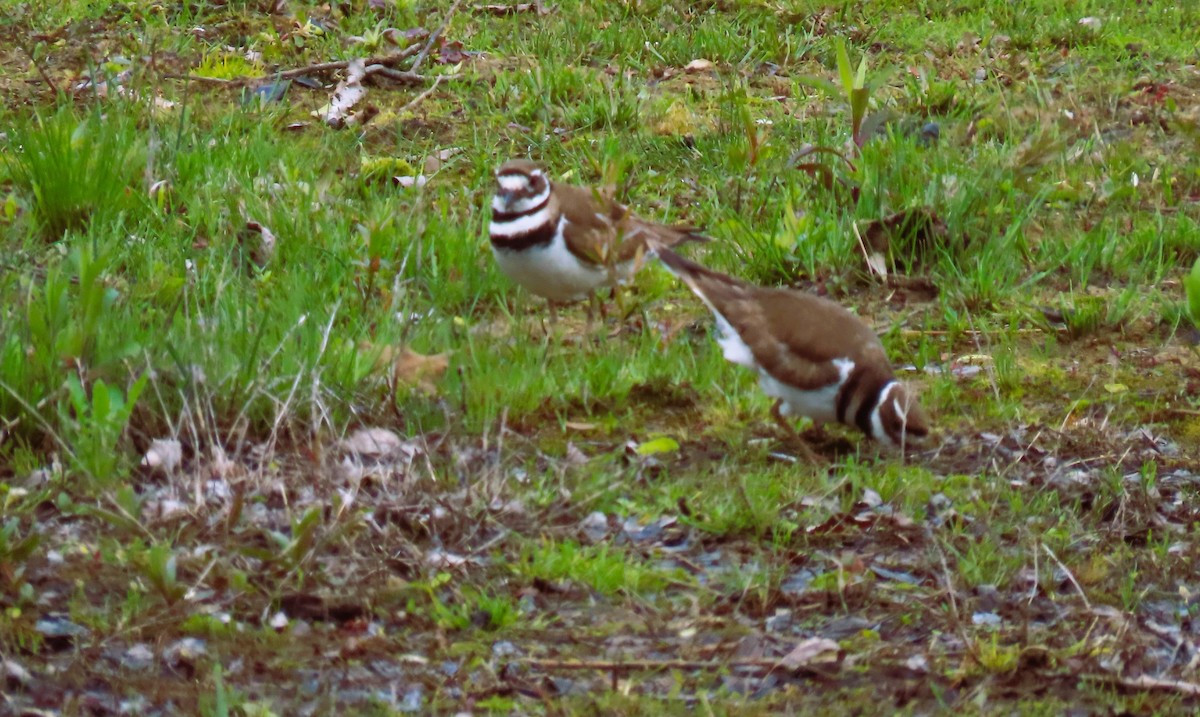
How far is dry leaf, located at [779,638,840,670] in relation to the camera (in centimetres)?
371

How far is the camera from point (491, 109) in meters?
8.45

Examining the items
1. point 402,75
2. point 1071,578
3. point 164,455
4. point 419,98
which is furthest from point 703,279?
point 402,75

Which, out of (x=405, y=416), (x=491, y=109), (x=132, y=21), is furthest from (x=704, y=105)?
(x=405, y=416)

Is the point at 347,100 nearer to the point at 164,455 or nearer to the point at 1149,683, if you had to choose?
the point at 164,455

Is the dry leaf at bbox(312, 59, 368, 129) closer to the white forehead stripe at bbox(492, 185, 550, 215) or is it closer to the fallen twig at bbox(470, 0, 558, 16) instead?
the fallen twig at bbox(470, 0, 558, 16)

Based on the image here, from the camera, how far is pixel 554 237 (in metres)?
5.86

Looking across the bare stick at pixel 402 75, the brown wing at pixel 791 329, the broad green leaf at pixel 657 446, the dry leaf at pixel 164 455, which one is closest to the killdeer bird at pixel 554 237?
the brown wing at pixel 791 329

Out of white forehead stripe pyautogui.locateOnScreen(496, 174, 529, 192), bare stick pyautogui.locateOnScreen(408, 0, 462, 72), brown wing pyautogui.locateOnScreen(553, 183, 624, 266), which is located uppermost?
white forehead stripe pyautogui.locateOnScreen(496, 174, 529, 192)

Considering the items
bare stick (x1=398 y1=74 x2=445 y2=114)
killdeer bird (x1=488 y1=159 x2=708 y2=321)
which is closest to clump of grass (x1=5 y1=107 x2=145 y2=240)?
killdeer bird (x1=488 y1=159 x2=708 y2=321)

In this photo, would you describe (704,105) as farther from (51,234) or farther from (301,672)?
(301,672)

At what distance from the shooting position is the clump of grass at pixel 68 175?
20.6 ft

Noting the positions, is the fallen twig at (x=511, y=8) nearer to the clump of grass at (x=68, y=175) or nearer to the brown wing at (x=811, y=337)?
the clump of grass at (x=68, y=175)

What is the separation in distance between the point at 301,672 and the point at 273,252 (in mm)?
3002

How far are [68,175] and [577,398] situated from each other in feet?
7.87
